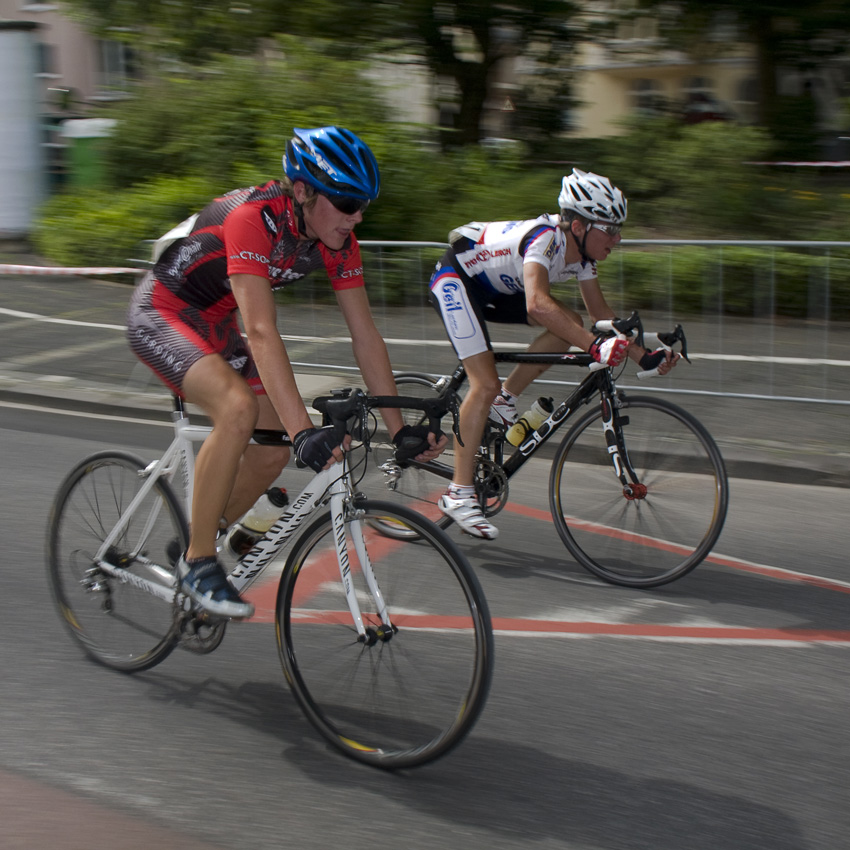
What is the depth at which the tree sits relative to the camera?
1563 cm

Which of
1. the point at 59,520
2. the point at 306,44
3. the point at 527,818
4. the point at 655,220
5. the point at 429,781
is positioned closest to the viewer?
the point at 527,818

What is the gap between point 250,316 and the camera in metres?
3.56

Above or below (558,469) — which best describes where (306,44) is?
above

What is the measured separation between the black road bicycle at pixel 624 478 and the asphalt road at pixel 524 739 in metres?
0.19

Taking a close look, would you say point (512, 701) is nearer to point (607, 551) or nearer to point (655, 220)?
point (607, 551)

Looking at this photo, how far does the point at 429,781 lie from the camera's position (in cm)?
348

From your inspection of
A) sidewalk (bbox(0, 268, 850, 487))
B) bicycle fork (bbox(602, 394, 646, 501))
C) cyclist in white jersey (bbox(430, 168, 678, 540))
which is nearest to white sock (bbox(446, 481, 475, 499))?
cyclist in white jersey (bbox(430, 168, 678, 540))

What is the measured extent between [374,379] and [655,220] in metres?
10.4

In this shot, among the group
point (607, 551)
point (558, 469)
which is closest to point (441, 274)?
point (558, 469)

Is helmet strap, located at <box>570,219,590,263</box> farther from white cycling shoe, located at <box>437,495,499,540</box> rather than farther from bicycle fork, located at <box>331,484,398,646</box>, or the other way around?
bicycle fork, located at <box>331,484,398,646</box>

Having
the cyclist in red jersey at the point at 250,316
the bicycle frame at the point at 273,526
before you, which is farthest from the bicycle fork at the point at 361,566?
the cyclist in red jersey at the point at 250,316

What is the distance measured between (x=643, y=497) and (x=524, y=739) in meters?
1.89

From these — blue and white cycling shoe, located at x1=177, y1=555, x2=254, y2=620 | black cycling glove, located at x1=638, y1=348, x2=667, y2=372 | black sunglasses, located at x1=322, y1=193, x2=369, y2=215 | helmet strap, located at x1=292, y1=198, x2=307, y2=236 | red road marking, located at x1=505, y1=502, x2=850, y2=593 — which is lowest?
red road marking, located at x1=505, y1=502, x2=850, y2=593

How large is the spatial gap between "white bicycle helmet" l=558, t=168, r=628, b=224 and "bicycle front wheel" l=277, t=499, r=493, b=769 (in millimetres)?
2200
